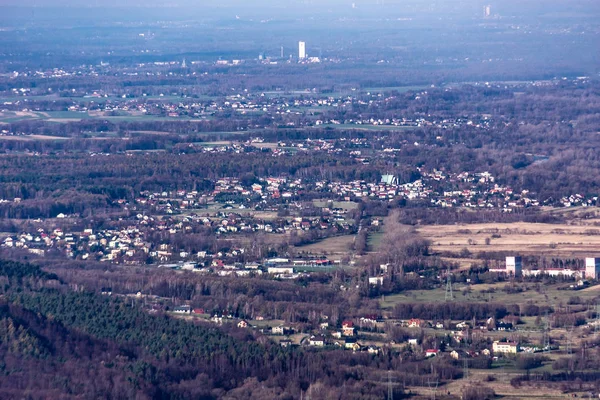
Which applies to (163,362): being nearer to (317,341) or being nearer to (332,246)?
(317,341)

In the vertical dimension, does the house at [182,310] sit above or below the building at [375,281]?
above

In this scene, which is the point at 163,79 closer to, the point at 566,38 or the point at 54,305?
the point at 566,38

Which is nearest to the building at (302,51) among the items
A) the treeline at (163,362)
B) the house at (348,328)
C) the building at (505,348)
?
the house at (348,328)

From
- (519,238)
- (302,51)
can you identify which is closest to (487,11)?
(302,51)

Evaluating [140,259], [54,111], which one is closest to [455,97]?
[54,111]

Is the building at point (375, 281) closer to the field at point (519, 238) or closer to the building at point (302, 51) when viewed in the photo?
the field at point (519, 238)
